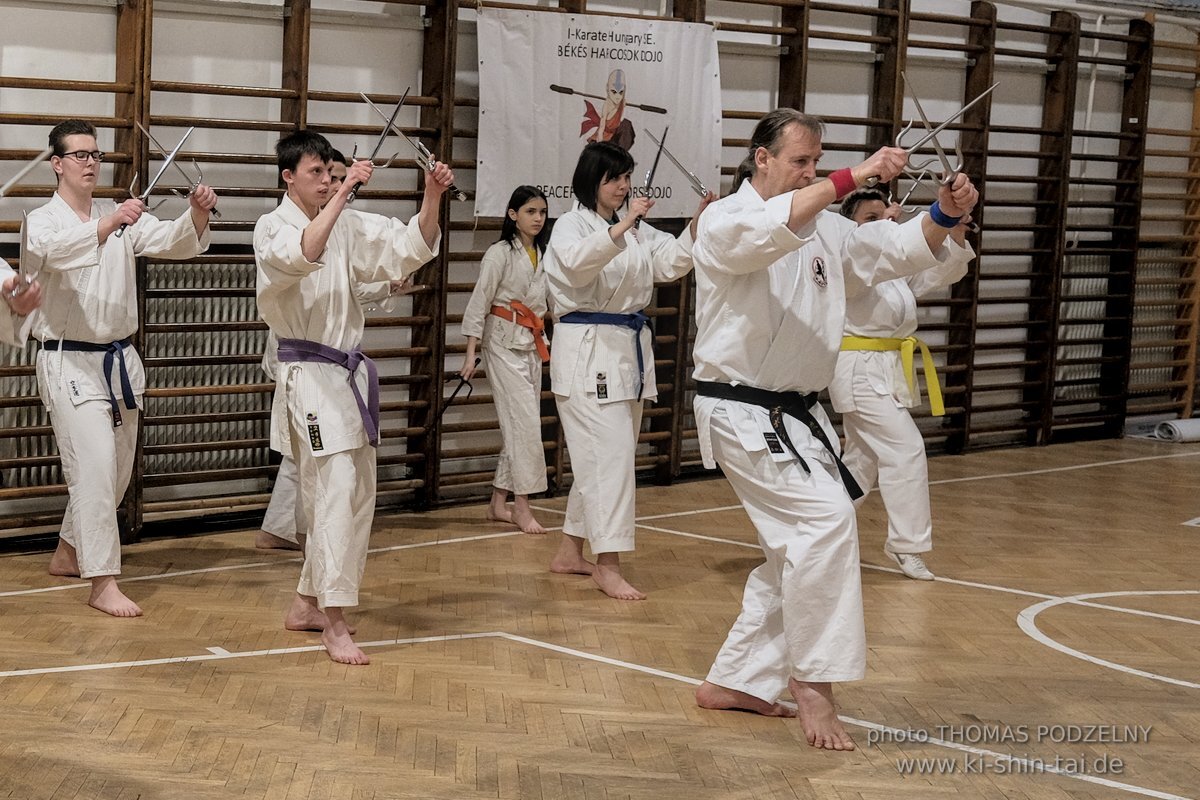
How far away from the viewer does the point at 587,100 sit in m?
6.82

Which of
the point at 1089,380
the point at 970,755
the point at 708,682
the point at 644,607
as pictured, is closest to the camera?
the point at 970,755

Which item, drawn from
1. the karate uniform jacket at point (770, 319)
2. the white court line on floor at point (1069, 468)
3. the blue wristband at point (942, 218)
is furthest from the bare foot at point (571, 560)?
the white court line on floor at point (1069, 468)

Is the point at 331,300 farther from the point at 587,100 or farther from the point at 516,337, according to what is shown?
the point at 587,100

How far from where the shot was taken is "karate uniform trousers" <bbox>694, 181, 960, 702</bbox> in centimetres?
336

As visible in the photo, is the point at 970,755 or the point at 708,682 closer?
the point at 970,755

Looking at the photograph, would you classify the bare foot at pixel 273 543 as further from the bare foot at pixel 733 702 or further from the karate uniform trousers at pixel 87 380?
the bare foot at pixel 733 702

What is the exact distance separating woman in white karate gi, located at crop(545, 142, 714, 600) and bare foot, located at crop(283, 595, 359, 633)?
0.94 m

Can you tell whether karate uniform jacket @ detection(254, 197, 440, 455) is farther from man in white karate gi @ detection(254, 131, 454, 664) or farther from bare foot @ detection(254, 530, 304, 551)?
bare foot @ detection(254, 530, 304, 551)

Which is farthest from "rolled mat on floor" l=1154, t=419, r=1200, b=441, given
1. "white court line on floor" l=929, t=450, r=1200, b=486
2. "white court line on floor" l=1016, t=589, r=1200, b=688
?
"white court line on floor" l=1016, t=589, r=1200, b=688

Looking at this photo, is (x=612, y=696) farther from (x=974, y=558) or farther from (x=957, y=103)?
(x=957, y=103)

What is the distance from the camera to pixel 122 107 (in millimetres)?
5582

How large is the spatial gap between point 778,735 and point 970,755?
45 cm

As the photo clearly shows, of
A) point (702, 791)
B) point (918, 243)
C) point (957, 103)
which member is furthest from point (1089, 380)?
point (702, 791)

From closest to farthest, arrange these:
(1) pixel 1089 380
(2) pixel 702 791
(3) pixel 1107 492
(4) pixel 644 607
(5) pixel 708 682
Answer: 1. (2) pixel 702 791
2. (5) pixel 708 682
3. (4) pixel 644 607
4. (3) pixel 1107 492
5. (1) pixel 1089 380
